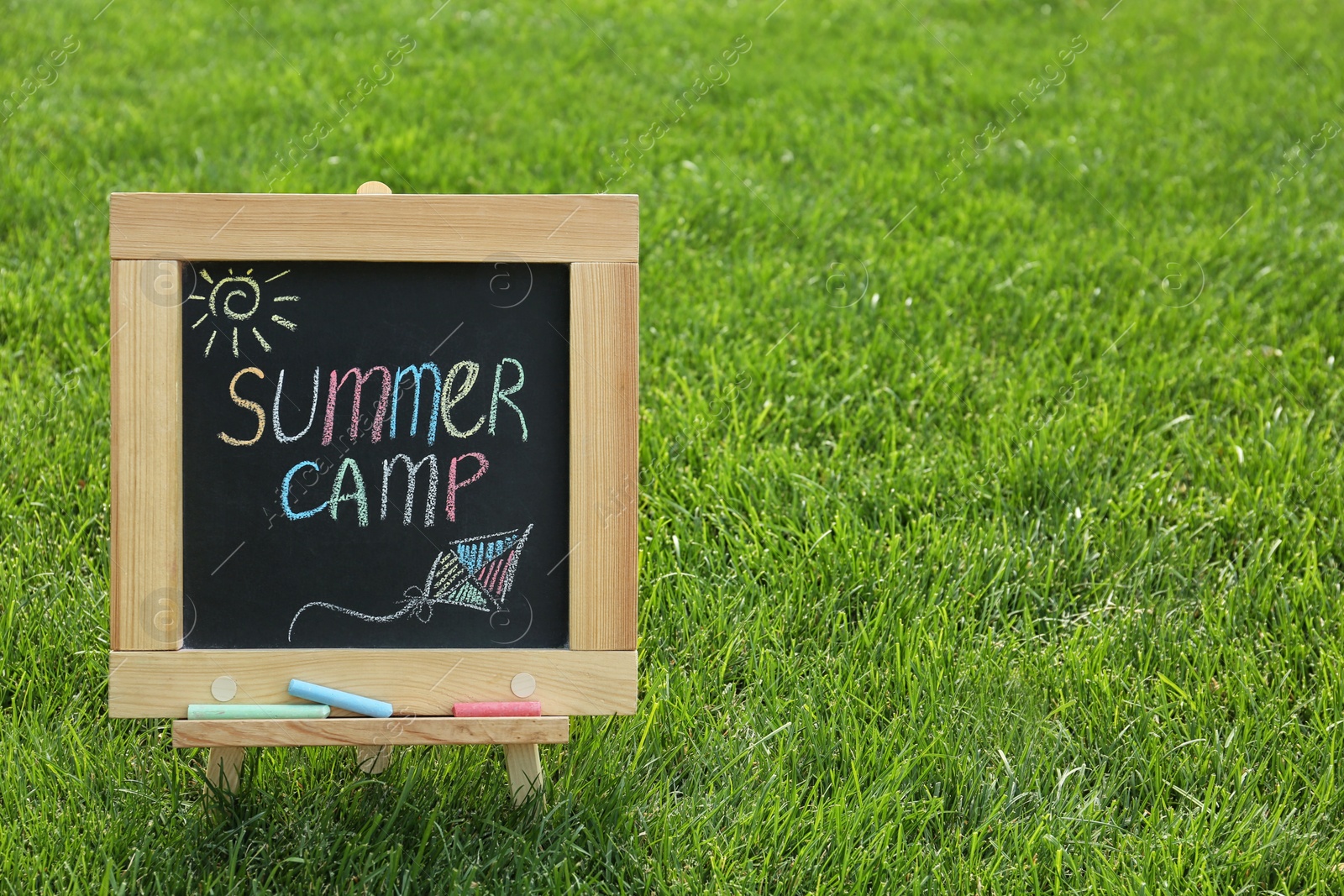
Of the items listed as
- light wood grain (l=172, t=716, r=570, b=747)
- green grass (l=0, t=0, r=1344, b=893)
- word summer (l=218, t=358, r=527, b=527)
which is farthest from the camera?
green grass (l=0, t=0, r=1344, b=893)

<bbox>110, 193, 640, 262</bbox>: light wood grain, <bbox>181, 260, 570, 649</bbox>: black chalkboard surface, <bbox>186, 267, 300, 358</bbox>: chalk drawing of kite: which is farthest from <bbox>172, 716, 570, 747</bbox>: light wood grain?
<bbox>110, 193, 640, 262</bbox>: light wood grain

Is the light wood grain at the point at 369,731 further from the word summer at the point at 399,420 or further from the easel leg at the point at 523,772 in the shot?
the word summer at the point at 399,420

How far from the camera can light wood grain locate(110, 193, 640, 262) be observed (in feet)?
6.13

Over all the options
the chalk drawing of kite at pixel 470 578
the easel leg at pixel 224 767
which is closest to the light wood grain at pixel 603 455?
the chalk drawing of kite at pixel 470 578

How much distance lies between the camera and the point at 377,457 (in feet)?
6.48

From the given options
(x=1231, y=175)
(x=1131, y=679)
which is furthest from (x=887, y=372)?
(x=1231, y=175)

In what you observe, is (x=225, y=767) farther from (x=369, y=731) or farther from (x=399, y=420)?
(x=399, y=420)

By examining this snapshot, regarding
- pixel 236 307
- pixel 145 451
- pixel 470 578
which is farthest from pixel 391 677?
pixel 236 307

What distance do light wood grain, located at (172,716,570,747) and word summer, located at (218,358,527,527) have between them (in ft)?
1.17

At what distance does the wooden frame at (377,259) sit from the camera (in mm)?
1867

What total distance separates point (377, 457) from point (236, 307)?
36 centimetres

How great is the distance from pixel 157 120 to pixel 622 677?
13.2 feet

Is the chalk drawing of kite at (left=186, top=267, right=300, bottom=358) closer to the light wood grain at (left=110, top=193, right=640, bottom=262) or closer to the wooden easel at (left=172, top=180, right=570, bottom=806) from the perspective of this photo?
the light wood grain at (left=110, top=193, right=640, bottom=262)

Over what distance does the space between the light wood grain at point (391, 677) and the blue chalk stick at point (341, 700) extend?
0.03 metres
